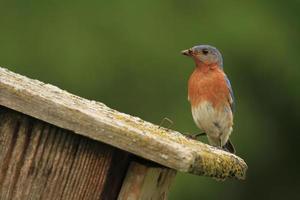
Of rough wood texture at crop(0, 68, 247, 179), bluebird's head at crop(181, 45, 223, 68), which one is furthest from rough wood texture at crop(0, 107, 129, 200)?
bluebird's head at crop(181, 45, 223, 68)

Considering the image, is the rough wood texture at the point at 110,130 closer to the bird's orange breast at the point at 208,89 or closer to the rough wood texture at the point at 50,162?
the rough wood texture at the point at 50,162

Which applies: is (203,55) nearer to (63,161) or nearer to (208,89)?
(208,89)

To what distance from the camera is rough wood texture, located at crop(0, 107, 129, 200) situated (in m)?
5.91

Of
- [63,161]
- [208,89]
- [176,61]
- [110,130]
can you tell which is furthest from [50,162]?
[176,61]

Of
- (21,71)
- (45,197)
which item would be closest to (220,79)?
(45,197)

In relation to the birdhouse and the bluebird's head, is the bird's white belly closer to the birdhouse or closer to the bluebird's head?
the bluebird's head

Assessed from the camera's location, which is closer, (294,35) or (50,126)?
(50,126)

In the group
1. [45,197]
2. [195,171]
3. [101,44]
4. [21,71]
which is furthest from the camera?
[101,44]

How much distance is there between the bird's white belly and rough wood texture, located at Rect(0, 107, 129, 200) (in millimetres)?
3872

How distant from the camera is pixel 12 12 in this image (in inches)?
646

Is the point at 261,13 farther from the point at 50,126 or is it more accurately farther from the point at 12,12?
the point at 50,126

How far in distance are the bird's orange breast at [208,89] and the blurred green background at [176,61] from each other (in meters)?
5.02

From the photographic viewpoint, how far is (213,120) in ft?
32.3

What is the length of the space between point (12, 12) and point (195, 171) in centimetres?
1112
